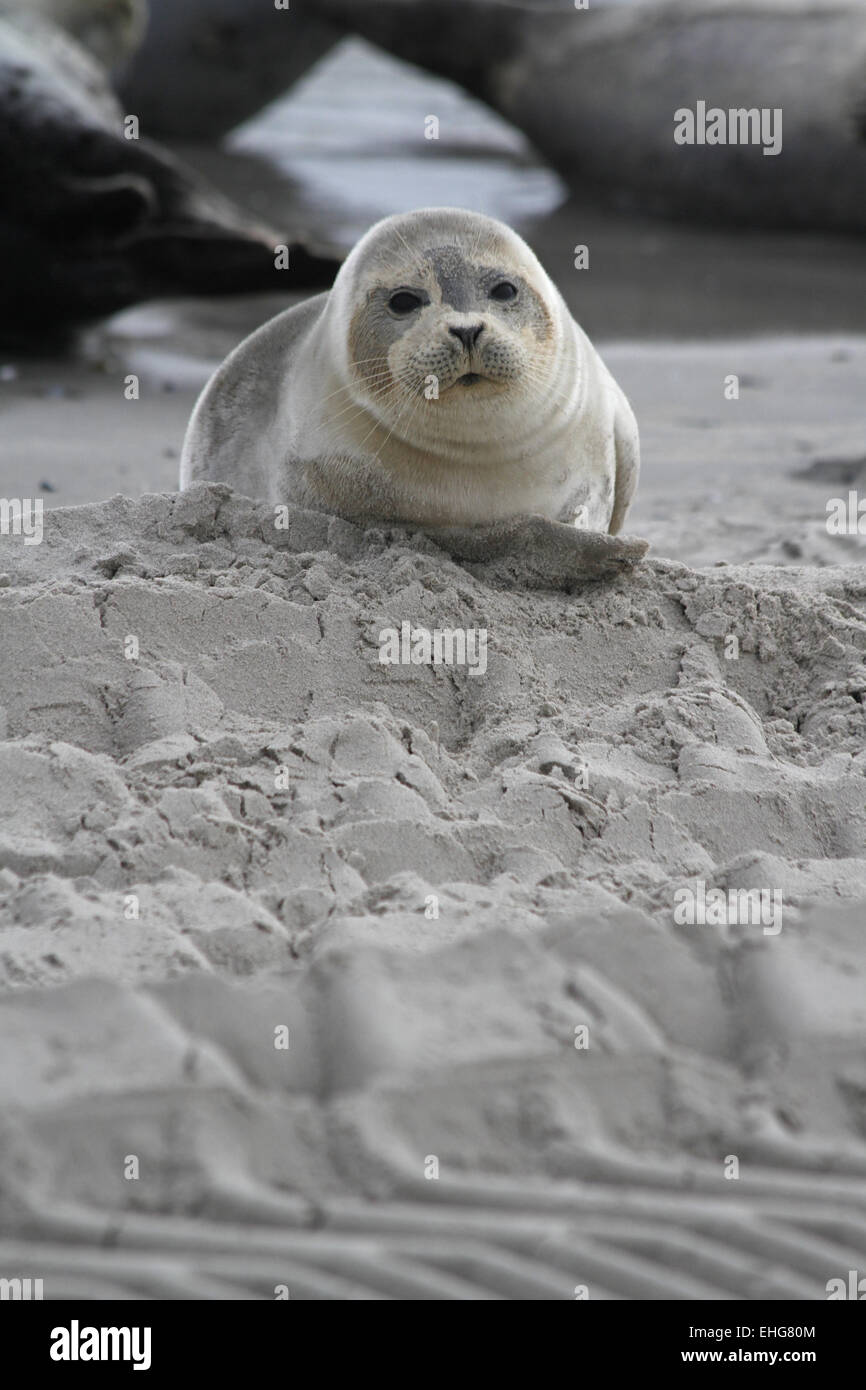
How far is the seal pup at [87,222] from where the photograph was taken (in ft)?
21.4

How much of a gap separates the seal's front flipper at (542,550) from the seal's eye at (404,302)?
1.62 feet

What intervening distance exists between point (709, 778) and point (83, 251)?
4552 millimetres

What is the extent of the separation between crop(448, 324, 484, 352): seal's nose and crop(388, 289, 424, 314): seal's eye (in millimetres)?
182

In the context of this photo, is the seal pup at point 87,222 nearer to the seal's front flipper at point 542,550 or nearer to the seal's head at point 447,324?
the seal's head at point 447,324

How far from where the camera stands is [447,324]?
3623 mm

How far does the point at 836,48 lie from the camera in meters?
9.88

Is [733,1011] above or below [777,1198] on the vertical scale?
above

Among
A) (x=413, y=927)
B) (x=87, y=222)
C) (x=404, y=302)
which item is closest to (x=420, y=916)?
(x=413, y=927)

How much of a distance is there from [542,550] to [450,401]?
401mm

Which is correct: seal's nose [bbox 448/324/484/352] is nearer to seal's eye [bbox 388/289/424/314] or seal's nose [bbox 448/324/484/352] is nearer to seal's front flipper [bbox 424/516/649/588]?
seal's eye [bbox 388/289/424/314]

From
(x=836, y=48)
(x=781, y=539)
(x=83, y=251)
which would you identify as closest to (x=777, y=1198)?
(x=781, y=539)

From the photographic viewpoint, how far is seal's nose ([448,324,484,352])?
11.8 ft

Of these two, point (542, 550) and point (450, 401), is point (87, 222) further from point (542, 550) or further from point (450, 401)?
point (542, 550)
